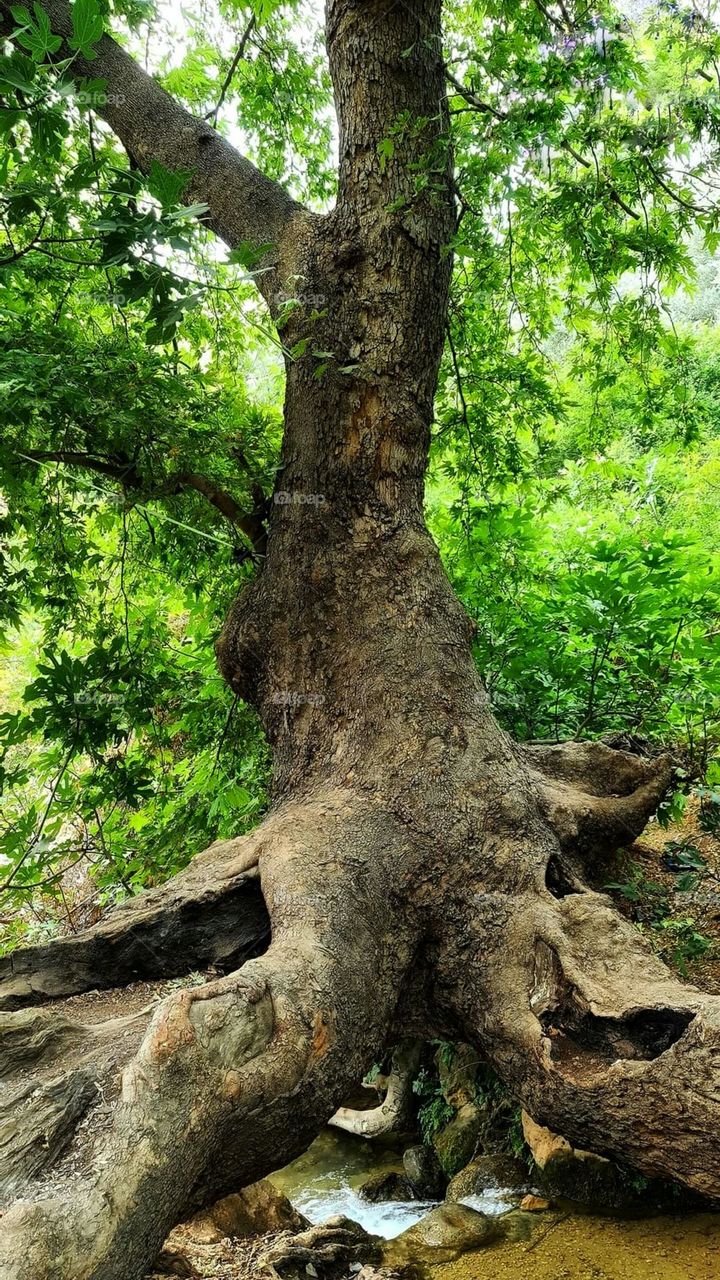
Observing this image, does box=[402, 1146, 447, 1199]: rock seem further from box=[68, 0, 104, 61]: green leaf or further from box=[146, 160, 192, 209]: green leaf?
box=[68, 0, 104, 61]: green leaf

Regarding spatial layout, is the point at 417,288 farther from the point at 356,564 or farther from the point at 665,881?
the point at 665,881

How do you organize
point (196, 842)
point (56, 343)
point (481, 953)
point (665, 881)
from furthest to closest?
point (196, 842) → point (665, 881) → point (56, 343) → point (481, 953)

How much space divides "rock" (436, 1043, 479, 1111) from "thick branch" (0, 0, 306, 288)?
3.87 m

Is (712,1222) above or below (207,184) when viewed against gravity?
below

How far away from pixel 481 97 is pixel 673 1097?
4.63m

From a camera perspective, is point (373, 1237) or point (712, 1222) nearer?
point (712, 1222)

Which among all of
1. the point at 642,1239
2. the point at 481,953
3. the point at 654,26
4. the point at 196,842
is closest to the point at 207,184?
the point at 654,26

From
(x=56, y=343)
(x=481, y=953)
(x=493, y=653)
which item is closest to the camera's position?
(x=481, y=953)

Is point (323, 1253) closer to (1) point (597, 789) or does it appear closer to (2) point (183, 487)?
(1) point (597, 789)

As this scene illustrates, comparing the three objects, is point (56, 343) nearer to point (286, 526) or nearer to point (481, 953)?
point (286, 526)

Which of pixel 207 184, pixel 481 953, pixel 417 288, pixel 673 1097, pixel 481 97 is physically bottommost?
pixel 673 1097

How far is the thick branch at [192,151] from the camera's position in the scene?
3633 mm

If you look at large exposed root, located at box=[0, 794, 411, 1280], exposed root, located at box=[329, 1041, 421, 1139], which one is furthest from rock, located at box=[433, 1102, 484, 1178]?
large exposed root, located at box=[0, 794, 411, 1280]

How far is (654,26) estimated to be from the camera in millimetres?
4062
